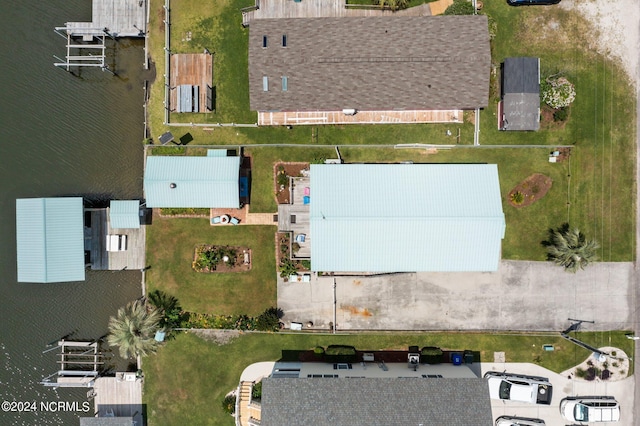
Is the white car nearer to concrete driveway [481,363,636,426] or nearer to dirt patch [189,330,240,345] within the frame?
concrete driveway [481,363,636,426]

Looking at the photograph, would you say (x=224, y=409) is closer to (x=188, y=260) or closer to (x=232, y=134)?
(x=188, y=260)

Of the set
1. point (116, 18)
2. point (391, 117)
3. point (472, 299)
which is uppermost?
point (116, 18)

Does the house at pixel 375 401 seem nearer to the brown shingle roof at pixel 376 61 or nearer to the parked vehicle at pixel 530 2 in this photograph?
the brown shingle roof at pixel 376 61

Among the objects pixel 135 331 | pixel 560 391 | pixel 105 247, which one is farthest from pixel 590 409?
pixel 105 247

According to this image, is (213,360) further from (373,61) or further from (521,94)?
(521,94)

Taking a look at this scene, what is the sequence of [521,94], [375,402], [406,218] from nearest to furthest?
1. [375,402]
2. [406,218]
3. [521,94]
